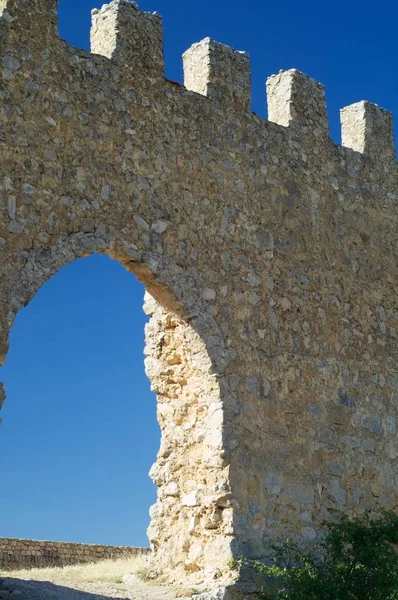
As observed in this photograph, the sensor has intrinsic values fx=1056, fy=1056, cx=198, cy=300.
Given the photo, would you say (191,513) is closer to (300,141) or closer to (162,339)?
(162,339)

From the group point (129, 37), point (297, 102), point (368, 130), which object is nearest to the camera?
point (129, 37)

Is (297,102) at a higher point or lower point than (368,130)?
lower

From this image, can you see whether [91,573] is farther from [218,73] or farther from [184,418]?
[218,73]

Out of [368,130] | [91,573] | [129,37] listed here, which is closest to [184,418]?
[91,573]

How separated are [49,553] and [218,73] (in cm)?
611

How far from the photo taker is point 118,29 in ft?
30.7

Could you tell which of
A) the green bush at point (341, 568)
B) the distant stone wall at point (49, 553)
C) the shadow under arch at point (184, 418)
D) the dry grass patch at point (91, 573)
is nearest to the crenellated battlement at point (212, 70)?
the shadow under arch at point (184, 418)

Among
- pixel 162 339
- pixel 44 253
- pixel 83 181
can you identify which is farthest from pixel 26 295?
pixel 162 339

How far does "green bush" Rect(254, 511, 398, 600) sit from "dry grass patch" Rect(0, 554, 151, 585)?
51.5 inches

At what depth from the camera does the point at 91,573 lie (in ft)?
33.4

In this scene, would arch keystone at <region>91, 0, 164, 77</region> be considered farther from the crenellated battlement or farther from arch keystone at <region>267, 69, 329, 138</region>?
arch keystone at <region>267, 69, 329, 138</region>

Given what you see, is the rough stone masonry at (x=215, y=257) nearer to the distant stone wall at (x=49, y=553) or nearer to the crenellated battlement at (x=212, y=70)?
the crenellated battlement at (x=212, y=70)

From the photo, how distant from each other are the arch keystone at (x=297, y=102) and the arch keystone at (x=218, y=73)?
2.11 feet

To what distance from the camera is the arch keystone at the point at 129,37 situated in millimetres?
9344
